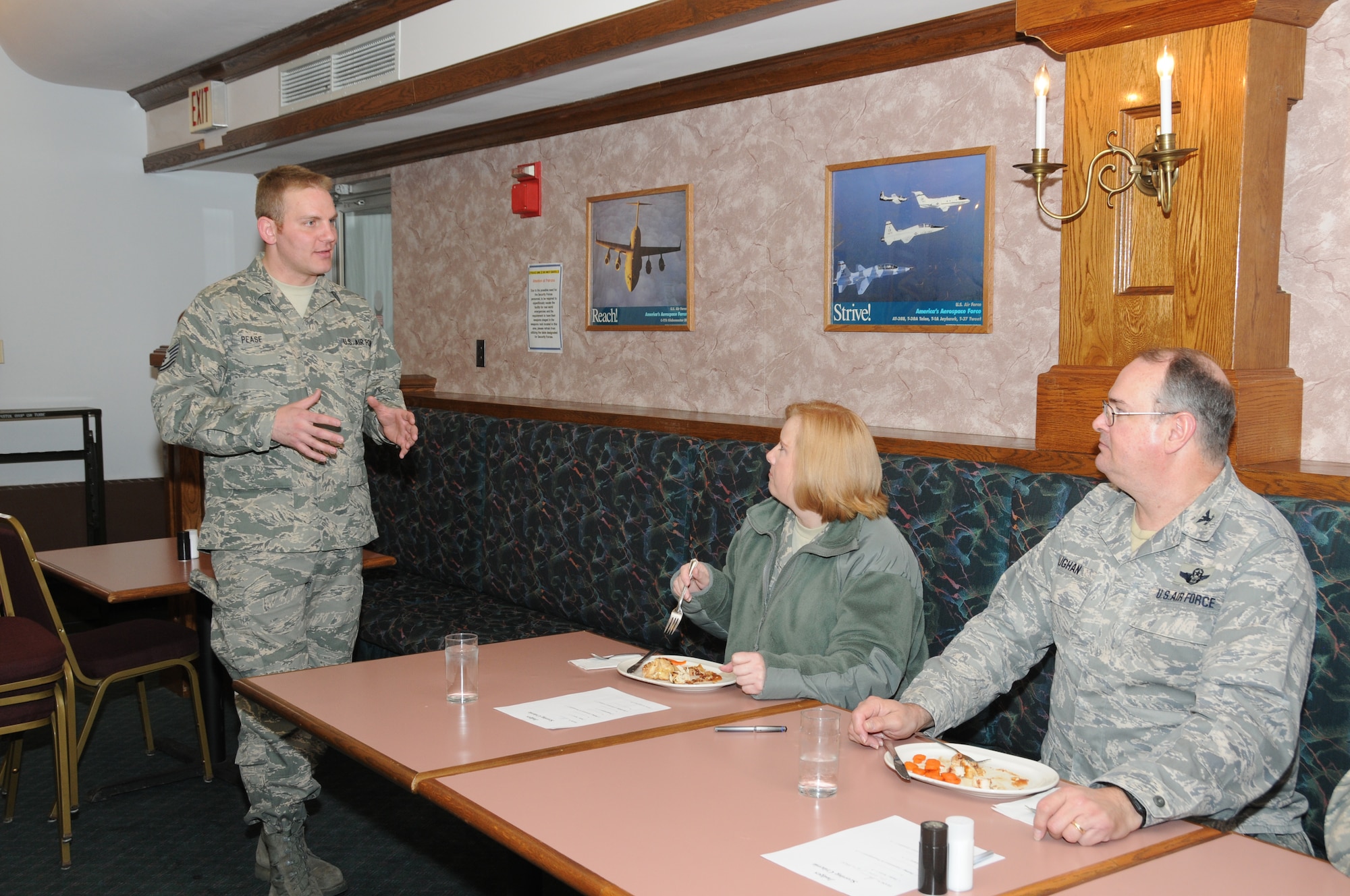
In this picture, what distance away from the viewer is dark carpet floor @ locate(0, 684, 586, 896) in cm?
308

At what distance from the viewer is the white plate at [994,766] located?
62.8 inches

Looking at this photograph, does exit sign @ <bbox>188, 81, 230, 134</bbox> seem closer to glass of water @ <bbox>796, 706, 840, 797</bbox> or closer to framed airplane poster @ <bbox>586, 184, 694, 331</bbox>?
framed airplane poster @ <bbox>586, 184, 694, 331</bbox>

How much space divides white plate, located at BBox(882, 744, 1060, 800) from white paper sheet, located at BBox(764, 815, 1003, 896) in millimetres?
141

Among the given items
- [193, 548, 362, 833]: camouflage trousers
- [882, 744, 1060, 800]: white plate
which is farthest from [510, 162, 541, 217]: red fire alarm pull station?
[882, 744, 1060, 800]: white plate

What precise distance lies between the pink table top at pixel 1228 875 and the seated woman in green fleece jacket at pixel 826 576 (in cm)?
79

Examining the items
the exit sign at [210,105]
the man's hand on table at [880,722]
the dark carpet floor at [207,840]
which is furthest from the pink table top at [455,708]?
the exit sign at [210,105]

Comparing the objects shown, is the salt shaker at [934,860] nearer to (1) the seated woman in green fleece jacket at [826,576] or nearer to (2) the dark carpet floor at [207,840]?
(1) the seated woman in green fleece jacket at [826,576]

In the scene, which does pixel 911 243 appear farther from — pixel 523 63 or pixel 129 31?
pixel 129 31

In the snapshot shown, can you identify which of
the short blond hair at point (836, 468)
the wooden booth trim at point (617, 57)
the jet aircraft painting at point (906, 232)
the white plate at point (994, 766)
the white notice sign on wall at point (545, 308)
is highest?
the wooden booth trim at point (617, 57)

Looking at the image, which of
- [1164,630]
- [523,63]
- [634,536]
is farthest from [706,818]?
[523,63]

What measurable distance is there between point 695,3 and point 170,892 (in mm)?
2803

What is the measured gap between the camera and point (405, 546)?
4895 millimetres

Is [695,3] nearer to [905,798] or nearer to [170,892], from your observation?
[905,798]

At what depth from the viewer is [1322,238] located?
2.56 metres
